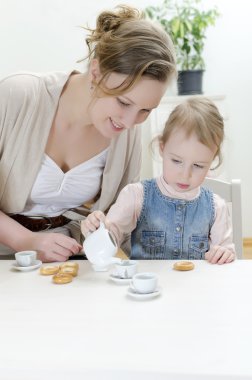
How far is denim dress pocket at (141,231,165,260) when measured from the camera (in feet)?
4.98

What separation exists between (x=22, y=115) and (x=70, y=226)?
427 millimetres

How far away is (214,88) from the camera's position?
3.99 meters

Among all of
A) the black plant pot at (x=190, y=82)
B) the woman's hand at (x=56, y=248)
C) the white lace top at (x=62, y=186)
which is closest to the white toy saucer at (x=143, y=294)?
the woman's hand at (x=56, y=248)

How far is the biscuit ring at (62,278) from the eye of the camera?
114 cm

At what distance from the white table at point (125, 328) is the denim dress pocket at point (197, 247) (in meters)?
0.30

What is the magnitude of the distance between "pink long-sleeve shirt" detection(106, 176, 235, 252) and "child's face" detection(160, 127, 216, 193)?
0.05m

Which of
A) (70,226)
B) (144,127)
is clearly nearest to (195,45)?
(144,127)

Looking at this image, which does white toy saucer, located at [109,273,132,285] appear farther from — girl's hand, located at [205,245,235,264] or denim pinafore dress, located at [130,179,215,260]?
denim pinafore dress, located at [130,179,215,260]

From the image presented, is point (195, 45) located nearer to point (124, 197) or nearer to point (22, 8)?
point (22, 8)

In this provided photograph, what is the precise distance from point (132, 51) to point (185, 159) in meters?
0.34

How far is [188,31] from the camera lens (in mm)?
3756

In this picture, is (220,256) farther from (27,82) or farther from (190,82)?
(190,82)

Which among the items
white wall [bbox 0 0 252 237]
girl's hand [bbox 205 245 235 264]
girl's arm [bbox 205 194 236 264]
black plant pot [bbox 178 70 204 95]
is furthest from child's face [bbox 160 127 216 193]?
white wall [bbox 0 0 252 237]

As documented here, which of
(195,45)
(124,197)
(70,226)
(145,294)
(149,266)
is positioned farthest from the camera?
(195,45)
